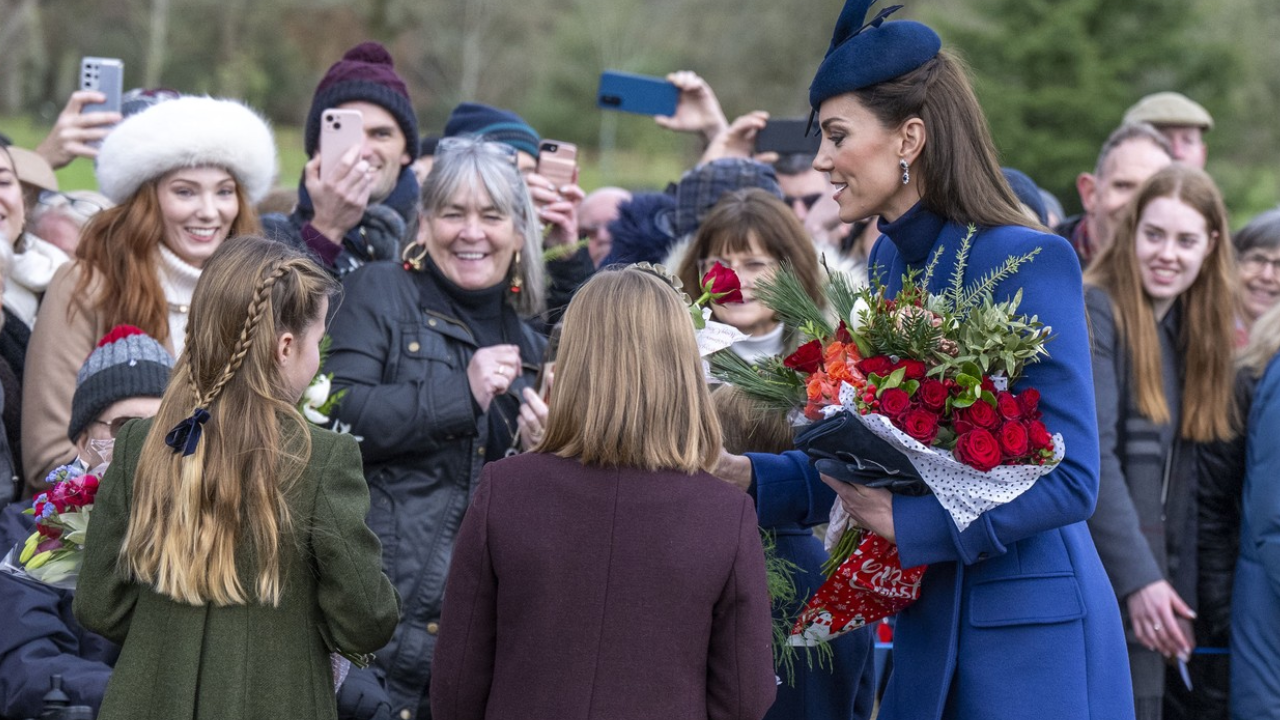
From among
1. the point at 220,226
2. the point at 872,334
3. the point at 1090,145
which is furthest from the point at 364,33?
the point at 872,334

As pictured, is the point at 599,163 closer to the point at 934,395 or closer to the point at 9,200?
the point at 9,200

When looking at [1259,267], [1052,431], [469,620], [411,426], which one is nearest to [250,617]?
[469,620]

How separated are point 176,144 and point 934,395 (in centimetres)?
290

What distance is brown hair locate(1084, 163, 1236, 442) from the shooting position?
4828mm

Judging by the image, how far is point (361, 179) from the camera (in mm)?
4664

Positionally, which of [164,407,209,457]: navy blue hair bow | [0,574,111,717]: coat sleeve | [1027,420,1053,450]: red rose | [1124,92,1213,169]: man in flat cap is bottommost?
[0,574,111,717]: coat sleeve

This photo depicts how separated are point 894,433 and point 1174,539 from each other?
2.70 metres

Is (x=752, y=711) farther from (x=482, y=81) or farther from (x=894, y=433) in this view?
(x=482, y=81)

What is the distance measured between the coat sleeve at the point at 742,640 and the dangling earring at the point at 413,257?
2.10 metres

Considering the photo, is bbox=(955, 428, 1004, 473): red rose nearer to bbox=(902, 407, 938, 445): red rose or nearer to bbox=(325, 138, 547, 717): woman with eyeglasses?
bbox=(902, 407, 938, 445): red rose

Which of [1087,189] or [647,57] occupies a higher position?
[647,57]

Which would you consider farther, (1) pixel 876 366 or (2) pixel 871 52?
(2) pixel 871 52

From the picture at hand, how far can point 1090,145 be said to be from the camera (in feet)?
81.7

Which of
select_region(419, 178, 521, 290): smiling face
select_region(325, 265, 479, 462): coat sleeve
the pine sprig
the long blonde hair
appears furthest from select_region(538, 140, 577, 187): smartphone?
the long blonde hair
